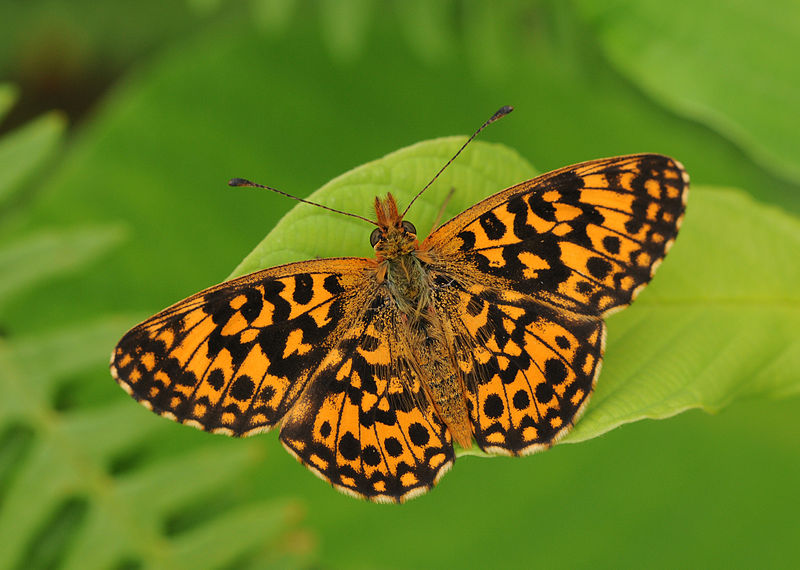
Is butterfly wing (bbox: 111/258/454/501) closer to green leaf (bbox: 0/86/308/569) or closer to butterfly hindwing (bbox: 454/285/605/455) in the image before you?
butterfly hindwing (bbox: 454/285/605/455)

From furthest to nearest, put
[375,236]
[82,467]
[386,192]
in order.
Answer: [82,467] < [375,236] < [386,192]

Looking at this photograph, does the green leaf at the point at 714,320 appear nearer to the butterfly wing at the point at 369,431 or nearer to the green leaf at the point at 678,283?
the green leaf at the point at 678,283

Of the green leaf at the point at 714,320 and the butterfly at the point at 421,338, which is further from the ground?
the butterfly at the point at 421,338

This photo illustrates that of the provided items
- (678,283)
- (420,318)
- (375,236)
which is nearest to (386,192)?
(375,236)

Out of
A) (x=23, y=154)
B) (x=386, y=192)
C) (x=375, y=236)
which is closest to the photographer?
(x=386, y=192)

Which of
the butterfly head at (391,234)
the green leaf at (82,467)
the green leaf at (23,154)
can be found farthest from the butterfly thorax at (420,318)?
the green leaf at (23,154)

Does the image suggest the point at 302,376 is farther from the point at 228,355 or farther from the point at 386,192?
the point at 386,192

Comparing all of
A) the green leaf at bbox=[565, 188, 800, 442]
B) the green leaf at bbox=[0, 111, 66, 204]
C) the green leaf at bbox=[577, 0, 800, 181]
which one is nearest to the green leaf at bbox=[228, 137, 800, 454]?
the green leaf at bbox=[565, 188, 800, 442]
